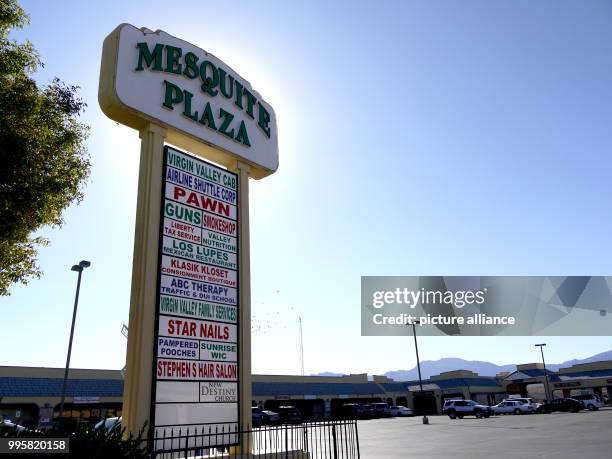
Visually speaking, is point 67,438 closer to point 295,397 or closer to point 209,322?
point 209,322

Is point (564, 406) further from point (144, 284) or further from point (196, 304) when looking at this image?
point (144, 284)

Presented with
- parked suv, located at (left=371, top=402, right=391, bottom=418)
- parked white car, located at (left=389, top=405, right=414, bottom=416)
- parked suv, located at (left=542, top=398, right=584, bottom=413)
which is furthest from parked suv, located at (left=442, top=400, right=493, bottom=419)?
parked white car, located at (left=389, top=405, right=414, bottom=416)

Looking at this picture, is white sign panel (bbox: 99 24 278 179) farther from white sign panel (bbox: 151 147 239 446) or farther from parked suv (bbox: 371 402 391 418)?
parked suv (bbox: 371 402 391 418)

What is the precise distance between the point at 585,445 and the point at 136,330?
16.8 metres

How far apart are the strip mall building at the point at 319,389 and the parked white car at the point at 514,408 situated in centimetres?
798

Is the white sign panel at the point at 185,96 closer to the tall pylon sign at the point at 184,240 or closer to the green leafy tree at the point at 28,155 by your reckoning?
the tall pylon sign at the point at 184,240

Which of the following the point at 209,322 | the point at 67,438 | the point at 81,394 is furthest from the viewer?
the point at 81,394

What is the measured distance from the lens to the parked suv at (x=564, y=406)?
47.7m

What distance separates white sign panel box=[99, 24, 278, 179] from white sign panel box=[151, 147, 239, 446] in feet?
1.54

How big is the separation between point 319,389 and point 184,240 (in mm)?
55760

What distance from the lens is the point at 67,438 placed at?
6754 mm

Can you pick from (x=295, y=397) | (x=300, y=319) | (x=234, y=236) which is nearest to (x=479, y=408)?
(x=295, y=397)

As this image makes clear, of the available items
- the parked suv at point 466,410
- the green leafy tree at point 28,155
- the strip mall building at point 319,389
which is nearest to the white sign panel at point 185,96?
the green leafy tree at point 28,155

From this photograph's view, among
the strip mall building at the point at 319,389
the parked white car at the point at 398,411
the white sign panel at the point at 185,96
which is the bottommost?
the parked white car at the point at 398,411
